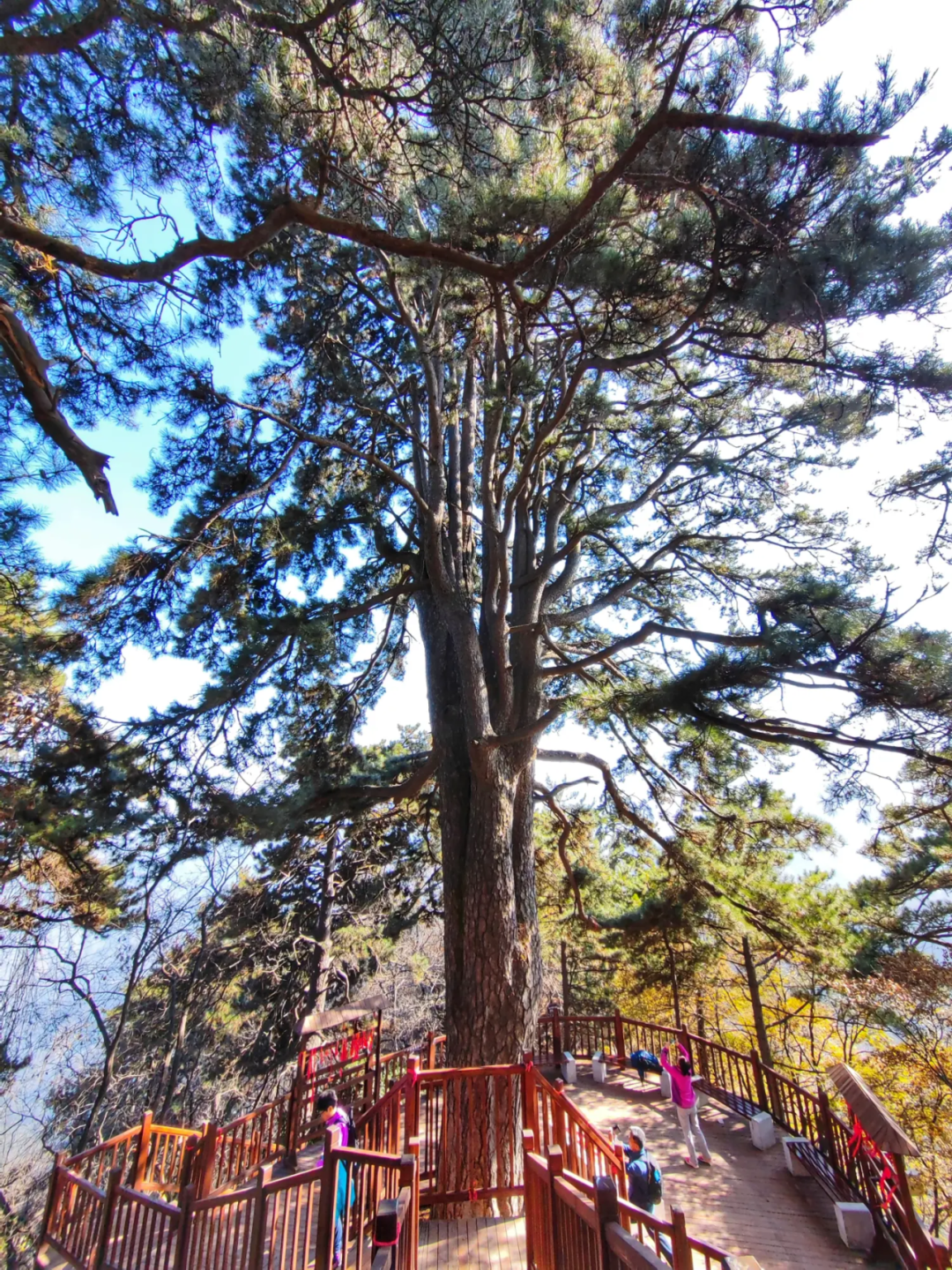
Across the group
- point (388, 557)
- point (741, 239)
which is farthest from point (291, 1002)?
point (741, 239)

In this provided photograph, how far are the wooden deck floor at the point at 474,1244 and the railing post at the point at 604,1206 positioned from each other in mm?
2046

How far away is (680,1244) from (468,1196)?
2.52m

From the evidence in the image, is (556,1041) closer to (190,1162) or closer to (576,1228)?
(190,1162)

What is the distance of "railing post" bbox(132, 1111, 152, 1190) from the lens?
5.51 meters

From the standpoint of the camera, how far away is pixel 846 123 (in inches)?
120

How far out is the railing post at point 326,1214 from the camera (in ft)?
10.7

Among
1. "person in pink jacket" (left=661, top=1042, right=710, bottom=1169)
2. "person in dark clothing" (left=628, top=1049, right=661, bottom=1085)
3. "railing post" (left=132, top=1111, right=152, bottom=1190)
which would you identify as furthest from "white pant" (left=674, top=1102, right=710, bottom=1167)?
"railing post" (left=132, top=1111, right=152, bottom=1190)

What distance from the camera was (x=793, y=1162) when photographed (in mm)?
6707

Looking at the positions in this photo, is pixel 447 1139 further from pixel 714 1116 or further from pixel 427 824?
pixel 714 1116

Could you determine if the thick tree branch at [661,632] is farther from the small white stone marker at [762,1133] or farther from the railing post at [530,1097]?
the small white stone marker at [762,1133]

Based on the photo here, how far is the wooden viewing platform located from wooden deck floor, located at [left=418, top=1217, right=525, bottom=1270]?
13mm

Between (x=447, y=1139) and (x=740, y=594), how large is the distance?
562 centimetres

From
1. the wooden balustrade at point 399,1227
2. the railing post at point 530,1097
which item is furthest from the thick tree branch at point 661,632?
the wooden balustrade at point 399,1227

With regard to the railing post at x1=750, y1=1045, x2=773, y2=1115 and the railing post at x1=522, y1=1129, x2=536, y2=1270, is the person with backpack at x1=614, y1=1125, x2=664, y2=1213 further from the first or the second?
the railing post at x1=750, y1=1045, x2=773, y2=1115
